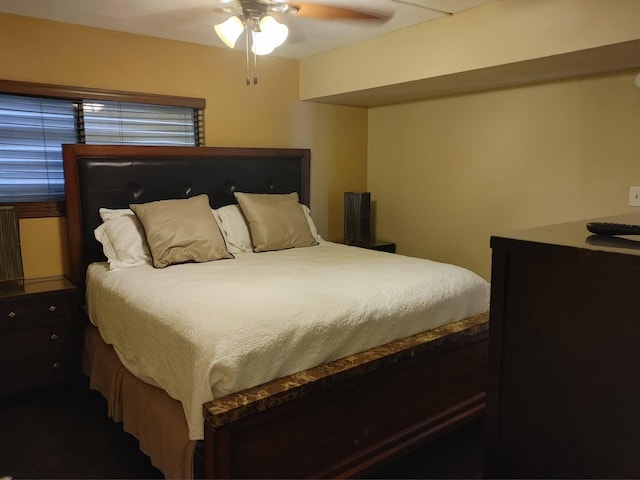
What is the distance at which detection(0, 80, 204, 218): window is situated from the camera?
2.91m

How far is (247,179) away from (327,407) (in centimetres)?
223

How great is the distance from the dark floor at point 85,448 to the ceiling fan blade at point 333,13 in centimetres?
238

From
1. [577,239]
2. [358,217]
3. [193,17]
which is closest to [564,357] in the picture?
[577,239]

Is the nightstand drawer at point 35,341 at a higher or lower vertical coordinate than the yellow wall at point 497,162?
lower

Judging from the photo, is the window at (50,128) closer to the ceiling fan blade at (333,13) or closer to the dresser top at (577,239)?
the ceiling fan blade at (333,13)

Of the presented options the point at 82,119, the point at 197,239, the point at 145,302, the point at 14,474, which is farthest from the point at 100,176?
the point at 14,474

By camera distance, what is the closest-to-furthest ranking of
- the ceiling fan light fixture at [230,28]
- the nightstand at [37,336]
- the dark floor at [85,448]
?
the dark floor at [85,448]
the ceiling fan light fixture at [230,28]
the nightstand at [37,336]

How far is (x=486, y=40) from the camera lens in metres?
2.68

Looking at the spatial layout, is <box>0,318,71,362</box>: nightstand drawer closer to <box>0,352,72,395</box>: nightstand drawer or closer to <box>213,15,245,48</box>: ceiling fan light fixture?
<box>0,352,72,395</box>: nightstand drawer

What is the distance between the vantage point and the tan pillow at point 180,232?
9.23ft

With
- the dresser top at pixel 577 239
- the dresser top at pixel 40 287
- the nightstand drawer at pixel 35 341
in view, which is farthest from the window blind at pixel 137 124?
the dresser top at pixel 577 239

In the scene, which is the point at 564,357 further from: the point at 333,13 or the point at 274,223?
the point at 274,223

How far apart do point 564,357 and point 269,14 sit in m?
2.50

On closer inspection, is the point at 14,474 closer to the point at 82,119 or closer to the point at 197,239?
the point at 197,239
